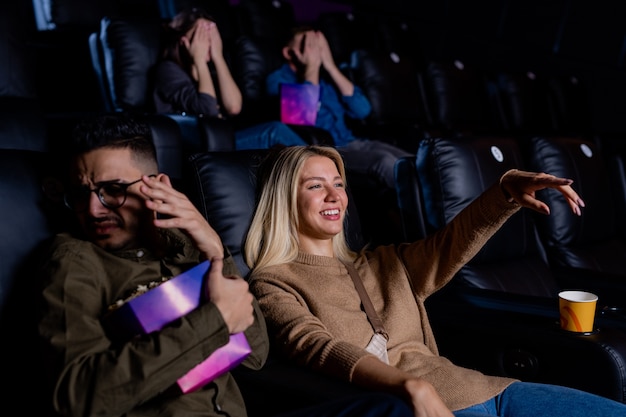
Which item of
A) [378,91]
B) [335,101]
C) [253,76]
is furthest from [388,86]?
[253,76]

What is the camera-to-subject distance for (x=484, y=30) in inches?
230

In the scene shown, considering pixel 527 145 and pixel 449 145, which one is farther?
pixel 527 145

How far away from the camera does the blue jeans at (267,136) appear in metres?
2.44

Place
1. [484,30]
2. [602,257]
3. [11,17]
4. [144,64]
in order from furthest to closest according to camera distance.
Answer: [484,30]
[144,64]
[602,257]
[11,17]

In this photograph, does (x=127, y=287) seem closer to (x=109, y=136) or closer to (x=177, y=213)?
(x=177, y=213)

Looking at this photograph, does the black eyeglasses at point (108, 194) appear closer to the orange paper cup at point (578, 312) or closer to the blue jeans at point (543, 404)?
the blue jeans at point (543, 404)

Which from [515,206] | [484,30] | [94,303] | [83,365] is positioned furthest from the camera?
[484,30]

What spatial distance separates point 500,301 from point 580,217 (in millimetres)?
903

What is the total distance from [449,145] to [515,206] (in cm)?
58

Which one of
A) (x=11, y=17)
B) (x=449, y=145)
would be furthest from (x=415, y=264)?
(x=11, y=17)

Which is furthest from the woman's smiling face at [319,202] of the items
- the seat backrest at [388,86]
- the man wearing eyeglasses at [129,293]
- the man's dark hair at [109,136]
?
the seat backrest at [388,86]

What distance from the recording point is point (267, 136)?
2.49m

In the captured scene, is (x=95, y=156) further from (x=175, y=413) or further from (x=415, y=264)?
(x=415, y=264)

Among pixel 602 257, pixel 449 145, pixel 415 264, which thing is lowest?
pixel 602 257
